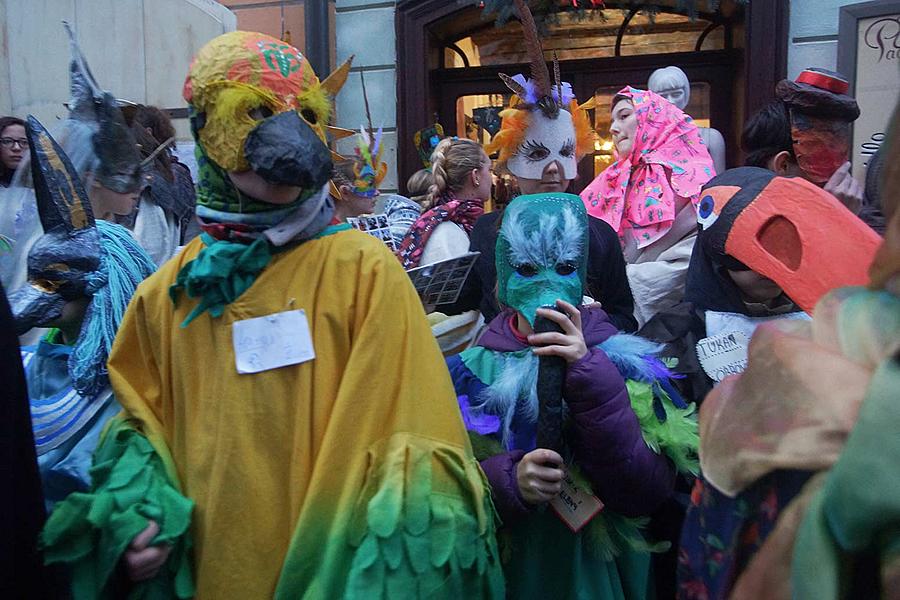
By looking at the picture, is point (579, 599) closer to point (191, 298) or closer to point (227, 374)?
point (227, 374)

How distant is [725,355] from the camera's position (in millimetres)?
2332

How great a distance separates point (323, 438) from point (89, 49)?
15.7ft

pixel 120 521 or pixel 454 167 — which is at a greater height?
pixel 454 167

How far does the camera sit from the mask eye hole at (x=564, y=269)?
82.5 inches

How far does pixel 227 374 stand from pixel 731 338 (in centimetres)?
139

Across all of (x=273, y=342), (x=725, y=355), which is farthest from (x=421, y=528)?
(x=725, y=355)

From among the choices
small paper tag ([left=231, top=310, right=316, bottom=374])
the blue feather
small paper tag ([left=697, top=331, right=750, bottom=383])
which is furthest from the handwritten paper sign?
small paper tag ([left=231, top=310, right=316, bottom=374])

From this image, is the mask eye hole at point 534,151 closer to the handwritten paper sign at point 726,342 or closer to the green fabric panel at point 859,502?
the handwritten paper sign at point 726,342

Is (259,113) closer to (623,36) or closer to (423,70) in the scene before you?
(423,70)

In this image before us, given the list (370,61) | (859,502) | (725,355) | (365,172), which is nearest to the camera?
(859,502)

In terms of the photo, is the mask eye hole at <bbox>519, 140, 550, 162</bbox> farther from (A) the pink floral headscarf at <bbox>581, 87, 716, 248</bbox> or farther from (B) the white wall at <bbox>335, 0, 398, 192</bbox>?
(B) the white wall at <bbox>335, 0, 398, 192</bbox>

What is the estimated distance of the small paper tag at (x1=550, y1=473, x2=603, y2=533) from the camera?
2029mm

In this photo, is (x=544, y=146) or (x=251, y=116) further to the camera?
(x=544, y=146)

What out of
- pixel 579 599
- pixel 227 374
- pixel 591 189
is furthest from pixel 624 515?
pixel 591 189
